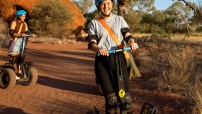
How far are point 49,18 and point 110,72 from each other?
22302mm

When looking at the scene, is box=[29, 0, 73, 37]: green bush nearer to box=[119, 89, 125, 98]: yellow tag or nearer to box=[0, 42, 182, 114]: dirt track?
box=[0, 42, 182, 114]: dirt track

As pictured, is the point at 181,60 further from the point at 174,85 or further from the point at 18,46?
the point at 18,46

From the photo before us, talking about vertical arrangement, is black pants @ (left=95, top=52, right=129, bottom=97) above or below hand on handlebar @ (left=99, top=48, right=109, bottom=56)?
below

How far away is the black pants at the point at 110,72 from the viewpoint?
3.88 metres

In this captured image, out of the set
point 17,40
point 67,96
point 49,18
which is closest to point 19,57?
point 17,40

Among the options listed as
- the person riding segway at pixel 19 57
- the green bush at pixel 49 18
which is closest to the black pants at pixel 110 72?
the person riding segway at pixel 19 57

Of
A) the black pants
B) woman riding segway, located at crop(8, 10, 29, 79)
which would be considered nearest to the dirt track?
the black pants

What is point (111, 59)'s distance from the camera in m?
3.88

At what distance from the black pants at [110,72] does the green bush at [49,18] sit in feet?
72.5

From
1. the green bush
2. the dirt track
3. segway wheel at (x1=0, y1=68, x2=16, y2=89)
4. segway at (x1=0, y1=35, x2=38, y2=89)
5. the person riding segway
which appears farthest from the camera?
the green bush

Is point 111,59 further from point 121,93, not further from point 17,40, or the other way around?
point 17,40

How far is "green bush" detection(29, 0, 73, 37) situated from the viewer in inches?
1011

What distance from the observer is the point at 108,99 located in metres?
3.84

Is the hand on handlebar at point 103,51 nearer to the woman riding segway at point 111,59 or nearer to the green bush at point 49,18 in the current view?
the woman riding segway at point 111,59
